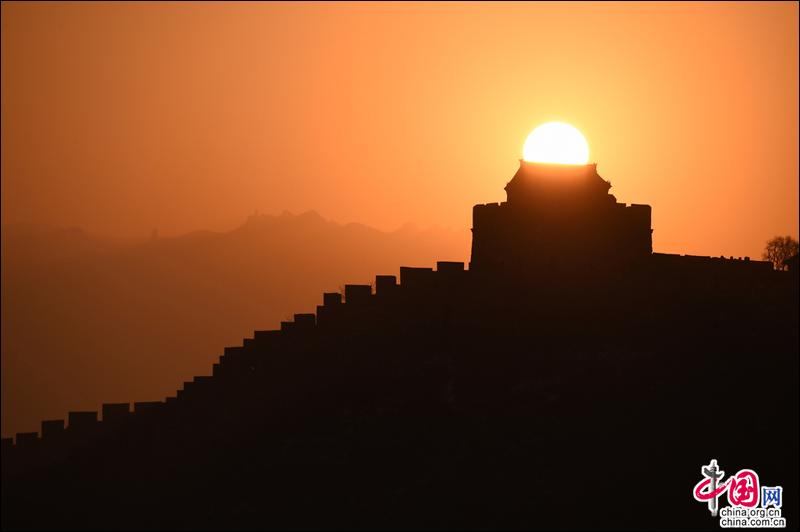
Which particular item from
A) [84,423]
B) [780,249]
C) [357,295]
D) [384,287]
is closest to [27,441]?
[84,423]

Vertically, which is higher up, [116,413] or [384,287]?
[384,287]

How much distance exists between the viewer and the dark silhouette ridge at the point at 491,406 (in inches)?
1663

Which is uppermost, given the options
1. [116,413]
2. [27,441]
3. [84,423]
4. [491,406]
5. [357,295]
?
[357,295]

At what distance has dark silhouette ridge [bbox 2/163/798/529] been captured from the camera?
42.2 m

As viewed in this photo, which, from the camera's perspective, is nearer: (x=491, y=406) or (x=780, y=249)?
(x=491, y=406)

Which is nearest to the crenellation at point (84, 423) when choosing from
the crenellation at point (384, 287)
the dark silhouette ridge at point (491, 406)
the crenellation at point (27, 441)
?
the dark silhouette ridge at point (491, 406)

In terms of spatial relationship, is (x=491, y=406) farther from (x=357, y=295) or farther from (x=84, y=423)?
(x=84, y=423)

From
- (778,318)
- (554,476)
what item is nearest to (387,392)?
(554,476)

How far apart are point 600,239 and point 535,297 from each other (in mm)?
7940

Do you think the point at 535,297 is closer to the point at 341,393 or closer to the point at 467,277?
the point at 467,277

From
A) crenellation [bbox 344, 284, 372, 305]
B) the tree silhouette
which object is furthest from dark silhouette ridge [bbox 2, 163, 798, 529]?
the tree silhouette

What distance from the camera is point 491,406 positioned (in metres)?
46.9

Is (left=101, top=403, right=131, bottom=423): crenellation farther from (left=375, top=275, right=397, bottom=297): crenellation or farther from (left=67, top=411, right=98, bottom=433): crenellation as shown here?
(left=375, top=275, right=397, bottom=297): crenellation

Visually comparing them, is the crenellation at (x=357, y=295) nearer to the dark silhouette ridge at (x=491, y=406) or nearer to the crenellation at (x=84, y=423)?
the dark silhouette ridge at (x=491, y=406)
